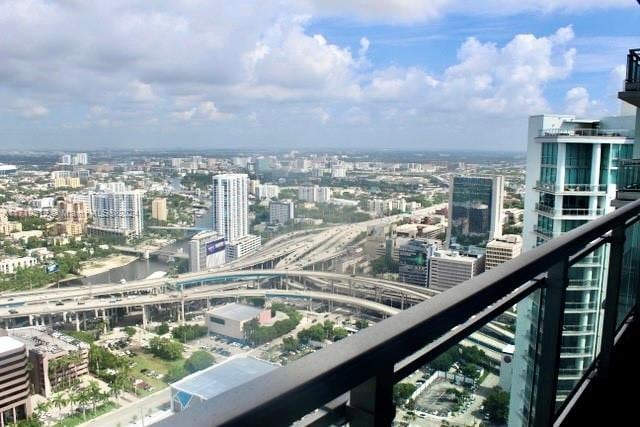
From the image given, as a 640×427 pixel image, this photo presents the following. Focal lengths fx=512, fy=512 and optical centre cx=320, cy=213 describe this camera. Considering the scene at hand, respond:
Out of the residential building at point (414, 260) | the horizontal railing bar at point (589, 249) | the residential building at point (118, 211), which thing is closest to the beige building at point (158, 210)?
the residential building at point (118, 211)

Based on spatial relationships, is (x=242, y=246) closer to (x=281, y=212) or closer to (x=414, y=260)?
(x=281, y=212)

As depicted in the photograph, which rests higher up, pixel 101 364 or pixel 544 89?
pixel 544 89

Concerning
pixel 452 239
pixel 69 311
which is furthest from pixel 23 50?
pixel 452 239

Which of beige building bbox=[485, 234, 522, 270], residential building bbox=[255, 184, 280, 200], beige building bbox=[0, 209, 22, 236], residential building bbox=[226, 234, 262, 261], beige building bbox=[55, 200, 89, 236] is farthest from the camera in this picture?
residential building bbox=[255, 184, 280, 200]

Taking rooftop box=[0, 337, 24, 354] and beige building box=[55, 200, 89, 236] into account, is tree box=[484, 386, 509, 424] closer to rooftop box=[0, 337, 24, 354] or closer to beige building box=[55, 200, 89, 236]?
rooftop box=[0, 337, 24, 354]

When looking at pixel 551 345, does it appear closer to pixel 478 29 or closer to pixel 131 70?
pixel 131 70

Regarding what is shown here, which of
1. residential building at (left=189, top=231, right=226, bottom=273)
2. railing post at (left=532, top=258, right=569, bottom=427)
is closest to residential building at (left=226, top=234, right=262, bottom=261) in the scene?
residential building at (left=189, top=231, right=226, bottom=273)

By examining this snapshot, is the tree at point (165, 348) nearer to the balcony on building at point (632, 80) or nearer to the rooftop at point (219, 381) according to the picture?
the rooftop at point (219, 381)
